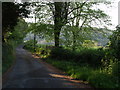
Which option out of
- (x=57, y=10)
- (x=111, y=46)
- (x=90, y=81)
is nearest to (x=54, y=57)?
(x=57, y=10)

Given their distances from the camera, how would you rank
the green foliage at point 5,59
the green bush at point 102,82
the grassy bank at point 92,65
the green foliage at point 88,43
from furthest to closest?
the green foliage at point 88,43 < the green foliage at point 5,59 < the grassy bank at point 92,65 < the green bush at point 102,82

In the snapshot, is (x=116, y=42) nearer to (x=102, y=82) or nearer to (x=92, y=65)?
(x=102, y=82)

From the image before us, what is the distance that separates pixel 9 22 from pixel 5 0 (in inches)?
93.8

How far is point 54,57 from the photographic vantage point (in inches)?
827

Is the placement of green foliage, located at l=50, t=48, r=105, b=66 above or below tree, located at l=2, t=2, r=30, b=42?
below

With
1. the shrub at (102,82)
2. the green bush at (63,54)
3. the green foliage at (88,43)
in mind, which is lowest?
the shrub at (102,82)

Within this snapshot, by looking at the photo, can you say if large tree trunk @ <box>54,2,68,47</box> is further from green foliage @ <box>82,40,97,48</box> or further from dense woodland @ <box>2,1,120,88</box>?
green foliage @ <box>82,40,97,48</box>

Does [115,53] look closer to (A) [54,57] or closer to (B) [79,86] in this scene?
(B) [79,86]

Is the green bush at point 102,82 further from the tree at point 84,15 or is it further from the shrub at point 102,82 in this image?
the tree at point 84,15

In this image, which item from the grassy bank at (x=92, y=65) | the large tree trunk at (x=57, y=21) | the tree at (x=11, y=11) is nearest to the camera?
the grassy bank at (x=92, y=65)

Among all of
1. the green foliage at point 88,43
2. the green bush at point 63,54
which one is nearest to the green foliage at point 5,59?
the green bush at point 63,54

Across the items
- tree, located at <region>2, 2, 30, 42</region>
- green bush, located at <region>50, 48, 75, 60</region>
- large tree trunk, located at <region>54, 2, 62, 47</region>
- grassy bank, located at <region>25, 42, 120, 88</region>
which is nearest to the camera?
grassy bank, located at <region>25, 42, 120, 88</region>

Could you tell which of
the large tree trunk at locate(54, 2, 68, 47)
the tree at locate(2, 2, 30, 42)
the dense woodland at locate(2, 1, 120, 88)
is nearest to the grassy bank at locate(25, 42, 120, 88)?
the dense woodland at locate(2, 1, 120, 88)

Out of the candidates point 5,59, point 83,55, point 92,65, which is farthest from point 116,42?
point 5,59
